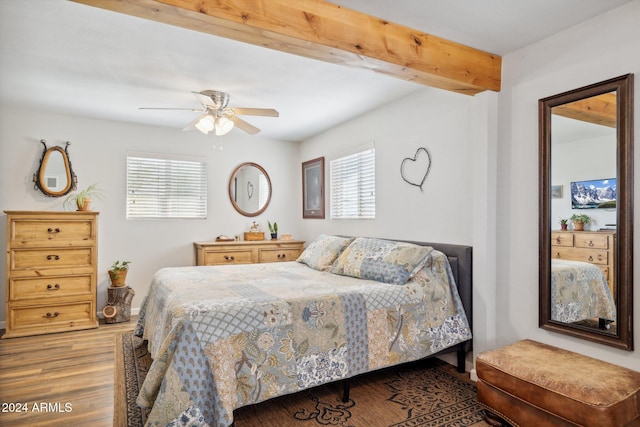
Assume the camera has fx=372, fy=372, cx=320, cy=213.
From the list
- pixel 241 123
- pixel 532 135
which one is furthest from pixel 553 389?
pixel 241 123

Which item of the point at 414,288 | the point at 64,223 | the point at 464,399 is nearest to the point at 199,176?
the point at 64,223

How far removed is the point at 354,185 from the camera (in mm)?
4453

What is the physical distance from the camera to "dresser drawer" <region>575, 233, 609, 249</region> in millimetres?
2148

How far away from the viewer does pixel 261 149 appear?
5.51 metres

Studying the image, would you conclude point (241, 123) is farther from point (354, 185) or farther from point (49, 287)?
point (49, 287)

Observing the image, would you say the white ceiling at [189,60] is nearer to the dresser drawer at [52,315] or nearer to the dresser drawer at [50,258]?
the dresser drawer at [50,258]

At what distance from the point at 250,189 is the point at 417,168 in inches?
108

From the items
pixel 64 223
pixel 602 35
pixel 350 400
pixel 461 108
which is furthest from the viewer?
pixel 64 223

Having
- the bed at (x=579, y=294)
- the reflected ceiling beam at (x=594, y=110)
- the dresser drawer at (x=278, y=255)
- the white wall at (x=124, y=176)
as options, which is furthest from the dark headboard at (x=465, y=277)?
the white wall at (x=124, y=176)

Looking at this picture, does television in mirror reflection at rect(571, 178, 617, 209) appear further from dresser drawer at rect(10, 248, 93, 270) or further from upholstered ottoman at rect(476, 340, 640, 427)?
dresser drawer at rect(10, 248, 93, 270)

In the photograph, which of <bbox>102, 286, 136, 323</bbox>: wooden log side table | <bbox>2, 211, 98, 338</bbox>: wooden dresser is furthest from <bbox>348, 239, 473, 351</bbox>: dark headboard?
<bbox>2, 211, 98, 338</bbox>: wooden dresser

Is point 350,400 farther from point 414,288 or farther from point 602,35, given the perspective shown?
point 602,35

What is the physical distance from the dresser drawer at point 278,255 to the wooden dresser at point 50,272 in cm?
193

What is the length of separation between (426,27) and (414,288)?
176 cm
